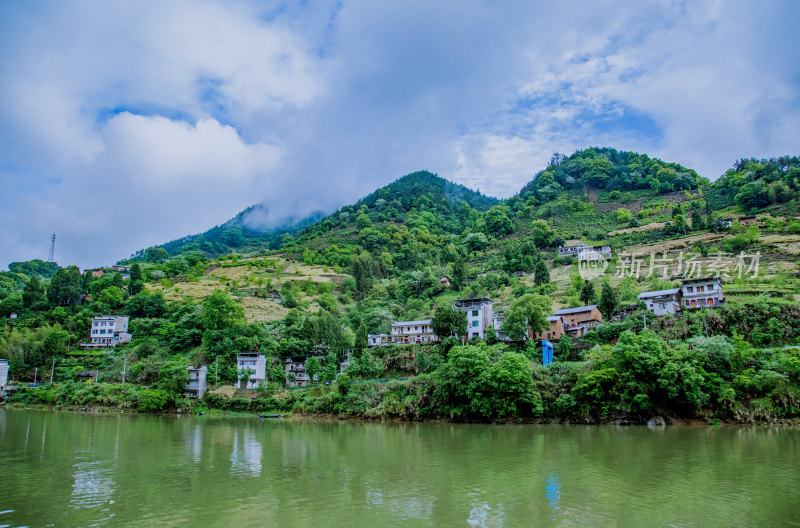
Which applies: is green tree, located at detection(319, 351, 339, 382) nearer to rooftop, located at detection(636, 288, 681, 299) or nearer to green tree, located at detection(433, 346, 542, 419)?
green tree, located at detection(433, 346, 542, 419)

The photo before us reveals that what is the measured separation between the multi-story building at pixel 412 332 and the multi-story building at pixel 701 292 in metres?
22.5

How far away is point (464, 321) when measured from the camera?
42.4 metres

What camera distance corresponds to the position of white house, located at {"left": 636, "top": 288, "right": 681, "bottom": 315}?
40656 millimetres

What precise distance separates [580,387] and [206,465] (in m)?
23.5

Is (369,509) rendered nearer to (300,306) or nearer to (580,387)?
(580,387)

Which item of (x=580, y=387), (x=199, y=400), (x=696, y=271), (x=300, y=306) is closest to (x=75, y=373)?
(x=199, y=400)

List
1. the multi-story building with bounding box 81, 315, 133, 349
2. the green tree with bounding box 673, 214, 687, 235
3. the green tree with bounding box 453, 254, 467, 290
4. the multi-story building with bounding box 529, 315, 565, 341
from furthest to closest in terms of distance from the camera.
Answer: the green tree with bounding box 673, 214, 687, 235 < the green tree with bounding box 453, 254, 467, 290 < the multi-story building with bounding box 81, 315, 133, 349 < the multi-story building with bounding box 529, 315, 565, 341

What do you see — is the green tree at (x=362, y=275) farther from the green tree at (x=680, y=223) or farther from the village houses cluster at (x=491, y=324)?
the green tree at (x=680, y=223)

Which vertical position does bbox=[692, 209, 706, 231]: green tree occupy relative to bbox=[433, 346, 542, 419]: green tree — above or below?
above

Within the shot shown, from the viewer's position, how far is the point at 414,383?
1491 inches

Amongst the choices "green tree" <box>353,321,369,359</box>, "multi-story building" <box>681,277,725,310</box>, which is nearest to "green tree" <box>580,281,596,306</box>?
"multi-story building" <box>681,277,725,310</box>

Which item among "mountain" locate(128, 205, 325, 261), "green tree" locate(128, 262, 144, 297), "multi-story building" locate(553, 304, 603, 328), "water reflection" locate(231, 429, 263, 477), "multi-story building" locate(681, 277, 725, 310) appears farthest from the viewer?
"mountain" locate(128, 205, 325, 261)

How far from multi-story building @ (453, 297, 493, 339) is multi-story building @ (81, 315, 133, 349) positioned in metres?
→ 38.7

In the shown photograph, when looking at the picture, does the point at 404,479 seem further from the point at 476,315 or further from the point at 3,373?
the point at 3,373
